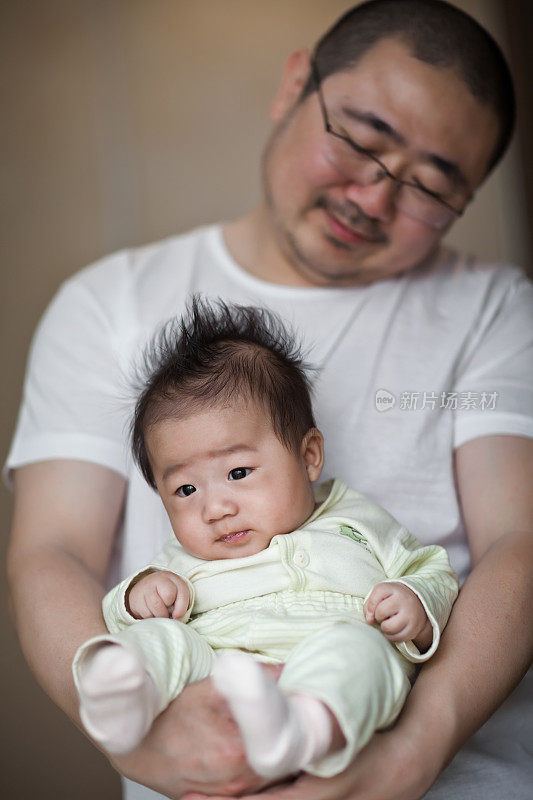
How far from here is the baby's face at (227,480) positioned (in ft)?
2.91

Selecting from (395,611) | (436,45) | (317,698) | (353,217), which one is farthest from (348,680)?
(436,45)

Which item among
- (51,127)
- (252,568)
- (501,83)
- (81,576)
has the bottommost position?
(81,576)

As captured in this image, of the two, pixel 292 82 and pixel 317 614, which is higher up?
pixel 292 82

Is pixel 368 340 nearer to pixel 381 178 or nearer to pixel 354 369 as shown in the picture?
pixel 354 369

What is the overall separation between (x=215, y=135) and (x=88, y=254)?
398 millimetres

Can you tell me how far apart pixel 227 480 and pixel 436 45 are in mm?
717

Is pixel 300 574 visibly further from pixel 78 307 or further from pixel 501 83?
pixel 501 83

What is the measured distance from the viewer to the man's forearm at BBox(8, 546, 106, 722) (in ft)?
3.07

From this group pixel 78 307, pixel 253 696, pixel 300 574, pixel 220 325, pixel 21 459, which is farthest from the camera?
pixel 78 307

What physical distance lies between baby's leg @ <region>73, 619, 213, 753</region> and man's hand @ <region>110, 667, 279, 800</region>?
0.9 inches

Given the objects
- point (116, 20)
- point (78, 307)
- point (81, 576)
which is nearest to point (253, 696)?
point (81, 576)

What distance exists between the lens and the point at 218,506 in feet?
2.86

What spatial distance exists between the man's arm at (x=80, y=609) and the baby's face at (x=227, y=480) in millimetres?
170

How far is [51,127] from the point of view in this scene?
1740 mm
